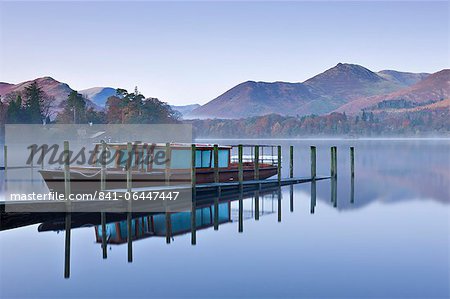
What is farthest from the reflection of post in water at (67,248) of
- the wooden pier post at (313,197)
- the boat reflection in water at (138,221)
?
the wooden pier post at (313,197)

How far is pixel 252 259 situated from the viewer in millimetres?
19719

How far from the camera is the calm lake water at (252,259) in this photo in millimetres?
16203

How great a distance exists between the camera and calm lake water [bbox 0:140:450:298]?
16.2 meters

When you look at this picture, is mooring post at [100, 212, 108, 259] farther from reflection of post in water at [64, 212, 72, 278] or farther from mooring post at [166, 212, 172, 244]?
mooring post at [166, 212, 172, 244]

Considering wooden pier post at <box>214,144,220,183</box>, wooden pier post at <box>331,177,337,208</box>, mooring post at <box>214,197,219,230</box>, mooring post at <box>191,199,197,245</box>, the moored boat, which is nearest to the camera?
mooring post at <box>191,199,197,245</box>

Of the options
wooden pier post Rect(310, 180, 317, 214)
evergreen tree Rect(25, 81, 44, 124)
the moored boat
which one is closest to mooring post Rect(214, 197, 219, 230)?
the moored boat

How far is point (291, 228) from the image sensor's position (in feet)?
84.8

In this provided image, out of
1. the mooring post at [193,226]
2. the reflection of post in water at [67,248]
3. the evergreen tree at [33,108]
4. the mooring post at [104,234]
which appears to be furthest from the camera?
the evergreen tree at [33,108]

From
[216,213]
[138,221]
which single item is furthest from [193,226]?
[216,213]

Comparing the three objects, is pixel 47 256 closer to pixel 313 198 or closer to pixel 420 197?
pixel 313 198

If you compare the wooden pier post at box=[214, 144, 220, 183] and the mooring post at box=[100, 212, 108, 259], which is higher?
the wooden pier post at box=[214, 144, 220, 183]

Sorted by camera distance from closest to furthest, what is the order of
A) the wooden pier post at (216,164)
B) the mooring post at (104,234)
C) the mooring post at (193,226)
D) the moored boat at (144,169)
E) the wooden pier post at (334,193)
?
the mooring post at (104,234)
the mooring post at (193,226)
the moored boat at (144,169)
the wooden pier post at (216,164)
the wooden pier post at (334,193)

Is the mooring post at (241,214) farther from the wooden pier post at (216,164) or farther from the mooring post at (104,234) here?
the mooring post at (104,234)

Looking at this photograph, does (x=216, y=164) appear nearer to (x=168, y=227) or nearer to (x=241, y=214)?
(x=241, y=214)
